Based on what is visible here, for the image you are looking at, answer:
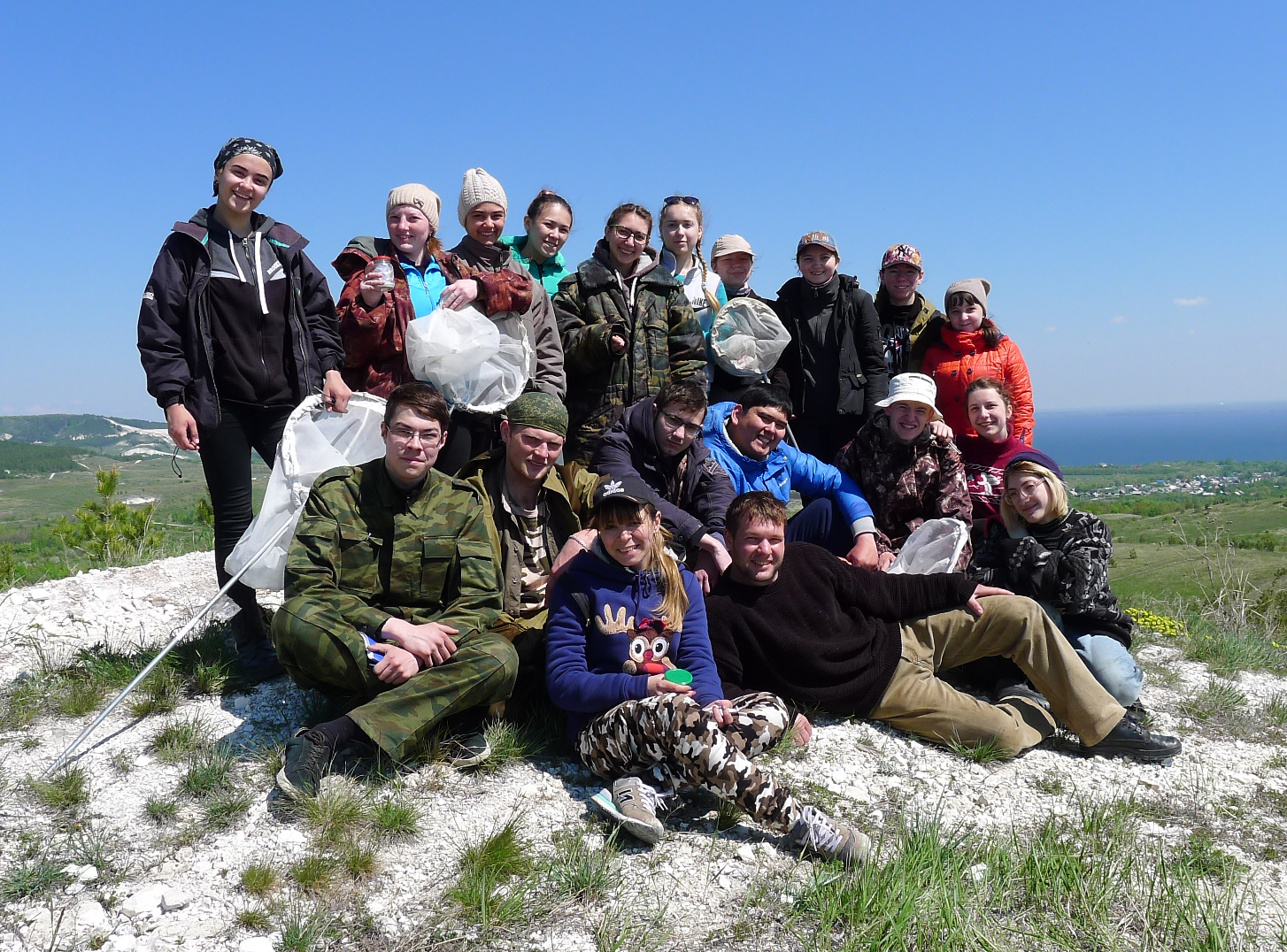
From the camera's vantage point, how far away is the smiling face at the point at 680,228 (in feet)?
21.2

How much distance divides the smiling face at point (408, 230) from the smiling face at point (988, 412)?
384 centimetres

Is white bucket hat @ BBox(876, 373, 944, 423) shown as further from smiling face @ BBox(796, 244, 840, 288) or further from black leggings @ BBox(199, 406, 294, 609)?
black leggings @ BBox(199, 406, 294, 609)

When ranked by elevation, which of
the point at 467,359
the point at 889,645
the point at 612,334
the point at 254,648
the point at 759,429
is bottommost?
the point at 254,648

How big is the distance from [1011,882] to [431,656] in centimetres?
268

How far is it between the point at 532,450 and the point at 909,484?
2667mm

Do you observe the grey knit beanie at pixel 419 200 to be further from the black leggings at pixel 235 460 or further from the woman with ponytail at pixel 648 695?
the woman with ponytail at pixel 648 695

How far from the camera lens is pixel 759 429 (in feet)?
18.3

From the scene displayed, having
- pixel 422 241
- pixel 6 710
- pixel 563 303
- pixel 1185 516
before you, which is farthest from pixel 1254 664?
pixel 1185 516

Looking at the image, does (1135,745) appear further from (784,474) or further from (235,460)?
(235,460)

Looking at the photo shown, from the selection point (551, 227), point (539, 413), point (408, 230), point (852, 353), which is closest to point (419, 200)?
point (408, 230)

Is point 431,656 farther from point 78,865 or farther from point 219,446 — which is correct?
point 219,446

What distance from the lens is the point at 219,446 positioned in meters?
4.80

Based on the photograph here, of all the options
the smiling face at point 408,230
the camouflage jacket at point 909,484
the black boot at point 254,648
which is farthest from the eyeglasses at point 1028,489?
the black boot at point 254,648

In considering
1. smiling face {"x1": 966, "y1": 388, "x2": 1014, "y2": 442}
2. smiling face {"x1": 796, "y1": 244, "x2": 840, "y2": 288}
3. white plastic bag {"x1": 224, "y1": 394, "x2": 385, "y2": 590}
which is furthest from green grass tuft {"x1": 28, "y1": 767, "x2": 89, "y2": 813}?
smiling face {"x1": 796, "y1": 244, "x2": 840, "y2": 288}
